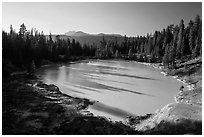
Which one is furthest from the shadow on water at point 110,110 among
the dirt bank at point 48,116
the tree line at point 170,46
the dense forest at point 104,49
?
the tree line at point 170,46

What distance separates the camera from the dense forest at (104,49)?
6988 centimetres

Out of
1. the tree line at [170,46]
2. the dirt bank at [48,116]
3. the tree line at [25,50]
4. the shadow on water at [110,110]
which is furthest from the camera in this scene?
the tree line at [170,46]

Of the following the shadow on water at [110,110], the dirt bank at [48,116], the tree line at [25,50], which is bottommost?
the shadow on water at [110,110]

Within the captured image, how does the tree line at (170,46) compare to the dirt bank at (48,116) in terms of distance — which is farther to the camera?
the tree line at (170,46)

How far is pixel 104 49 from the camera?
453 ft

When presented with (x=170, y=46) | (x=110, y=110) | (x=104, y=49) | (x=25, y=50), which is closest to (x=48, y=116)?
(x=110, y=110)

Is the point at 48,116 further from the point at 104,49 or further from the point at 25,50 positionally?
the point at 104,49

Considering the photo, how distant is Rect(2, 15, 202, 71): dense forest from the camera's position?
6988cm

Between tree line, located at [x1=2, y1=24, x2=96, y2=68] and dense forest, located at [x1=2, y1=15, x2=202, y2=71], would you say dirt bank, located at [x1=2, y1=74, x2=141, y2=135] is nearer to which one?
tree line, located at [x1=2, y1=24, x2=96, y2=68]

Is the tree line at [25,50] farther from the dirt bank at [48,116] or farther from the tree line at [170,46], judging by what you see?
the tree line at [170,46]

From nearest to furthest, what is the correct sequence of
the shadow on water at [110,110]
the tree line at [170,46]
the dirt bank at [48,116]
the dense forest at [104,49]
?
the dirt bank at [48,116] → the shadow on water at [110,110] → the dense forest at [104,49] → the tree line at [170,46]

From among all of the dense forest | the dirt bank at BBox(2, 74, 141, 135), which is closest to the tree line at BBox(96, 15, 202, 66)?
the dense forest

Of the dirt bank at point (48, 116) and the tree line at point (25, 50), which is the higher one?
the tree line at point (25, 50)

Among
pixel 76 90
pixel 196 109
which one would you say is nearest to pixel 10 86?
pixel 76 90
